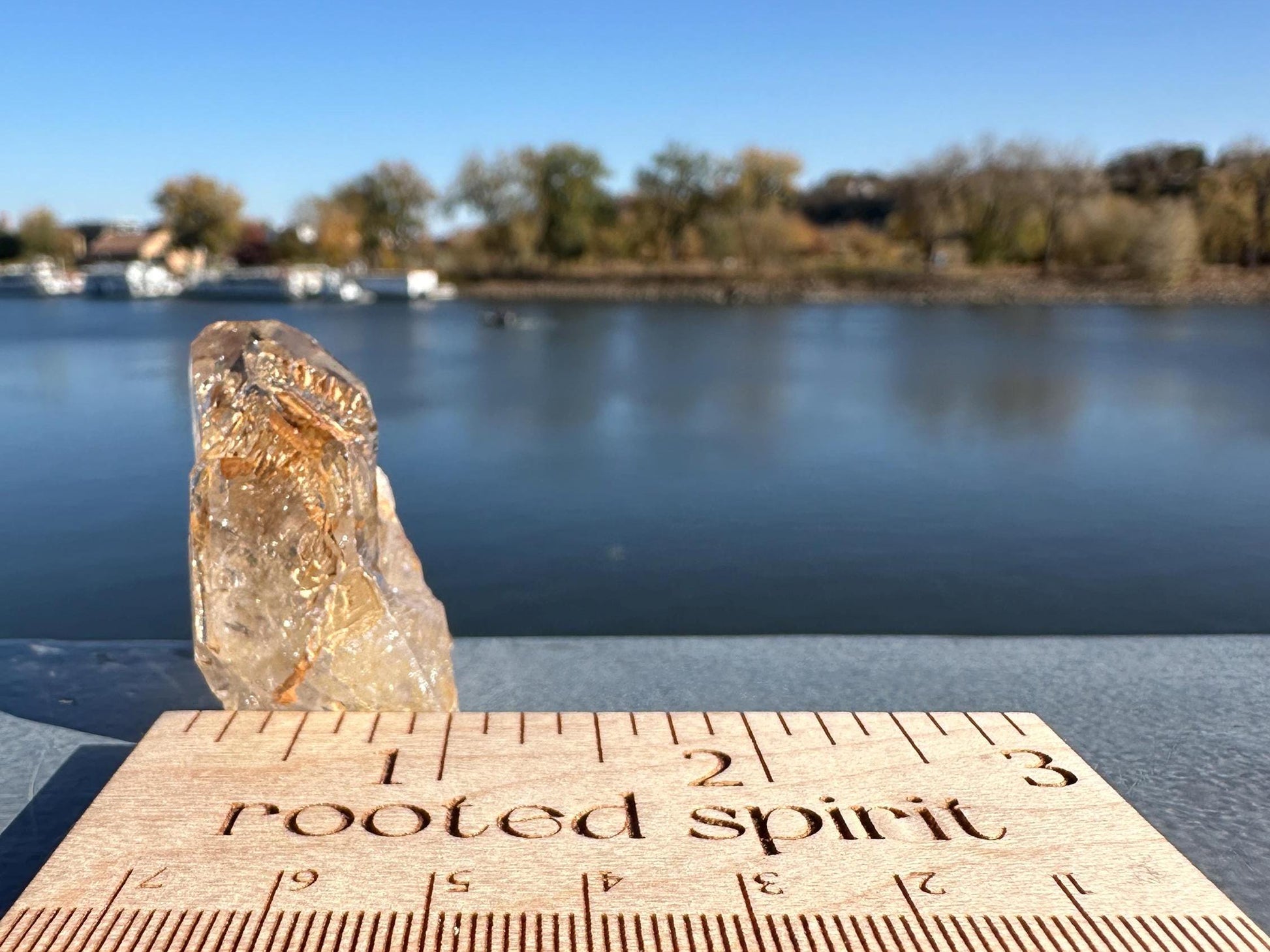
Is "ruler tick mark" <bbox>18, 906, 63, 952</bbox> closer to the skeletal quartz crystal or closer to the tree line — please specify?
the skeletal quartz crystal

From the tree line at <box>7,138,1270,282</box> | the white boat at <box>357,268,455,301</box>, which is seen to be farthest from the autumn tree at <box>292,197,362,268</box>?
the white boat at <box>357,268,455,301</box>

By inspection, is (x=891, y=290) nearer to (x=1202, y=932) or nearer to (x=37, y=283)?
(x=37, y=283)

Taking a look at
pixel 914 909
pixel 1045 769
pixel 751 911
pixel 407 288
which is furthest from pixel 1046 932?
pixel 407 288

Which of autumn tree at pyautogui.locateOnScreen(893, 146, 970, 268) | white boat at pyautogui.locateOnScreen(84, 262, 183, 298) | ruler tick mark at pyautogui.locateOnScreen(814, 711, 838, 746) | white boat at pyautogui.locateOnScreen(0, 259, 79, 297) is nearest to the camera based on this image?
ruler tick mark at pyautogui.locateOnScreen(814, 711, 838, 746)

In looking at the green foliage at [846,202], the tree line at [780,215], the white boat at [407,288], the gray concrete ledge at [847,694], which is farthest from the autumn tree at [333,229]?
the gray concrete ledge at [847,694]

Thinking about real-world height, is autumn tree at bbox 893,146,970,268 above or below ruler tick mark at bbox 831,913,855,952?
above
